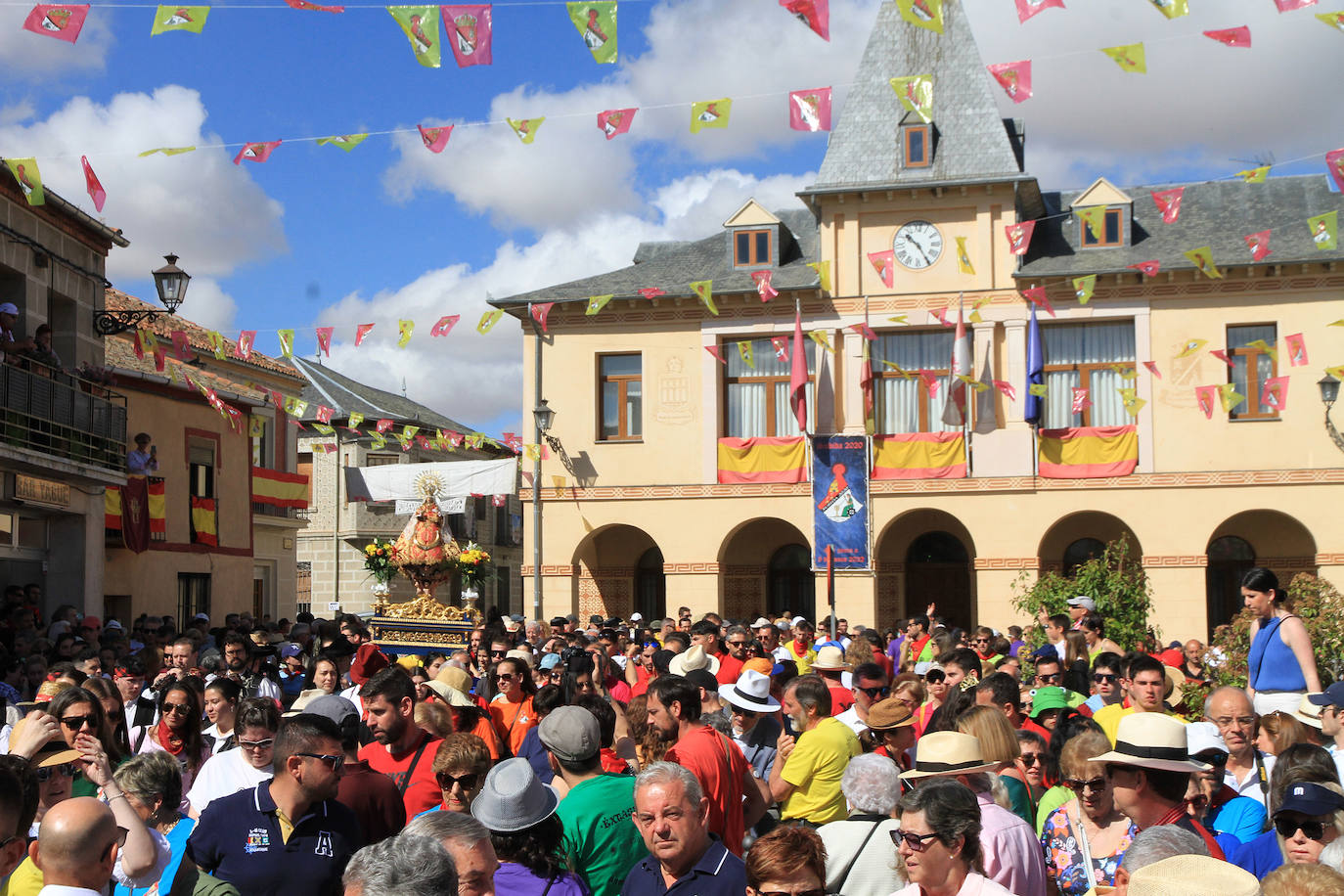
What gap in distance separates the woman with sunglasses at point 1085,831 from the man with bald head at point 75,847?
11.4ft

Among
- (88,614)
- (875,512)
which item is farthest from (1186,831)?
(875,512)

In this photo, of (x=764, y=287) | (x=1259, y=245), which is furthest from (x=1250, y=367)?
(x=764, y=287)

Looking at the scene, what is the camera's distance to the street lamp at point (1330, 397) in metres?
23.8

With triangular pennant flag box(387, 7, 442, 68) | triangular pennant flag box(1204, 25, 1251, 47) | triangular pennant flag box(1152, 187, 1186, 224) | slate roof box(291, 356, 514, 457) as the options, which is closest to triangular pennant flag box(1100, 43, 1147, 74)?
triangular pennant flag box(1204, 25, 1251, 47)

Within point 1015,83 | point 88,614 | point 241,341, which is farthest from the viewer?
point 241,341

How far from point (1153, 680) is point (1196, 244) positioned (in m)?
21.4

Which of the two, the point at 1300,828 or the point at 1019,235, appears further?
the point at 1019,235

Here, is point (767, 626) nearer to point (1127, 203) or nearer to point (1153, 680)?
point (1153, 680)

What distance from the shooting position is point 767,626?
17.5m

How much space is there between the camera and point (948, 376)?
2773cm

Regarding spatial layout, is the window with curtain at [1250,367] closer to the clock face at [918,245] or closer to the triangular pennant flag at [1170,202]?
the triangular pennant flag at [1170,202]

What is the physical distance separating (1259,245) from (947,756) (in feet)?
74.1

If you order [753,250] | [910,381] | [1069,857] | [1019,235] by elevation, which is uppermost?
[753,250]

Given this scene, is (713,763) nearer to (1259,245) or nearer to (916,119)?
(1259,245)
